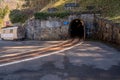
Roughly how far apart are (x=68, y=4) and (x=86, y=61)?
19.1m

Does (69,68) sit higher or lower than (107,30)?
lower

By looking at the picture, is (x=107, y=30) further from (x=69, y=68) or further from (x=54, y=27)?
(x=69, y=68)

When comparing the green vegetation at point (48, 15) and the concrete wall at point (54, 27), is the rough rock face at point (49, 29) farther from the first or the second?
the green vegetation at point (48, 15)

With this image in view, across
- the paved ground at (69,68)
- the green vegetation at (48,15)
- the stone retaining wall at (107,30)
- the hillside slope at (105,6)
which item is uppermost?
the hillside slope at (105,6)

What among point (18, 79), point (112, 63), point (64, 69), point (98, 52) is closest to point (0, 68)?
point (18, 79)

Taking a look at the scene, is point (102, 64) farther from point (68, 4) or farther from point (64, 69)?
point (68, 4)

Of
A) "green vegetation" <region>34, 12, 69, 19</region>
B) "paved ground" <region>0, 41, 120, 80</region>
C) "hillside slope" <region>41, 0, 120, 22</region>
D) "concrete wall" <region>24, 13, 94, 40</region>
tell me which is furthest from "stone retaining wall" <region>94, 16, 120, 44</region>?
"green vegetation" <region>34, 12, 69, 19</region>

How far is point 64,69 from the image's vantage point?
48.2 feet

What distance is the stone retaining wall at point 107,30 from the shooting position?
23211mm

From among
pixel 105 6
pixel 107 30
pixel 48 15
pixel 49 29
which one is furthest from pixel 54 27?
pixel 107 30

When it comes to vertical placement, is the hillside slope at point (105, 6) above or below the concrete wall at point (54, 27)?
above

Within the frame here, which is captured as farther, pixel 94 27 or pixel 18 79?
pixel 94 27

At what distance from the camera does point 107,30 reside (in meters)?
26.1

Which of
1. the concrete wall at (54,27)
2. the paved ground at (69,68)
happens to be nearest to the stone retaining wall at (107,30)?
the concrete wall at (54,27)
